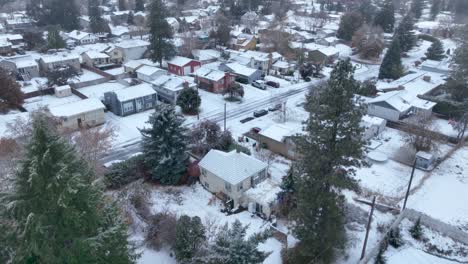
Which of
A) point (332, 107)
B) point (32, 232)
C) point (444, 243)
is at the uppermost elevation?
point (332, 107)

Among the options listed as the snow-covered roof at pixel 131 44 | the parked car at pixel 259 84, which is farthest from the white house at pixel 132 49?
the parked car at pixel 259 84

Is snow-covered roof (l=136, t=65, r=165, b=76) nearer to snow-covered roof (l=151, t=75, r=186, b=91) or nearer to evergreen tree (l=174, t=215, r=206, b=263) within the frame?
snow-covered roof (l=151, t=75, r=186, b=91)

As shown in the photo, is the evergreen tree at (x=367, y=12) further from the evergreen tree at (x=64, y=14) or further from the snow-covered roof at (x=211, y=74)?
the evergreen tree at (x=64, y=14)

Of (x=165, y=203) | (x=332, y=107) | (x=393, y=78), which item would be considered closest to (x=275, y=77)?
(x=393, y=78)

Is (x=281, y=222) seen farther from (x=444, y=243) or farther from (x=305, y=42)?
(x=305, y=42)

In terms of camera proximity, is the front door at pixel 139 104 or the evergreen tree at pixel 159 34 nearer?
the front door at pixel 139 104

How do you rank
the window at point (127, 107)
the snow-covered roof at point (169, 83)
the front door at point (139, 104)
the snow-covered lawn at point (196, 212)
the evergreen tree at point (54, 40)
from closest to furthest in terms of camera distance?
the snow-covered lawn at point (196, 212) → the window at point (127, 107) → the front door at point (139, 104) → the snow-covered roof at point (169, 83) → the evergreen tree at point (54, 40)
